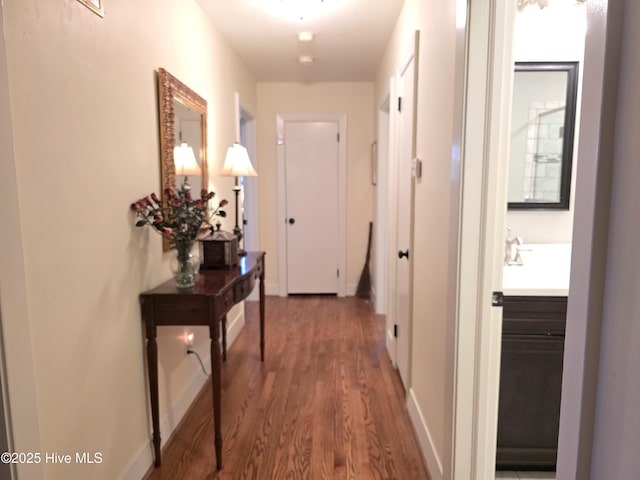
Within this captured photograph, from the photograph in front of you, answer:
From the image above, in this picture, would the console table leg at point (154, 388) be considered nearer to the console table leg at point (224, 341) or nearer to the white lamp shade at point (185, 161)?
the white lamp shade at point (185, 161)

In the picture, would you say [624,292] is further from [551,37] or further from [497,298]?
[551,37]

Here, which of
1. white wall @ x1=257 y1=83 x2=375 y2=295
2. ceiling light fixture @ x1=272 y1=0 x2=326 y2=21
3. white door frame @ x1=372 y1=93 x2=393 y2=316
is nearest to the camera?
ceiling light fixture @ x1=272 y1=0 x2=326 y2=21

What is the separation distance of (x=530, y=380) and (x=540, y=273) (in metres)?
0.50

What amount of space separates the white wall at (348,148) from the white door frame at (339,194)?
50 millimetres

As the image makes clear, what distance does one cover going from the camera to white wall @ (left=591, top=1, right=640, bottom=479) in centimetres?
55

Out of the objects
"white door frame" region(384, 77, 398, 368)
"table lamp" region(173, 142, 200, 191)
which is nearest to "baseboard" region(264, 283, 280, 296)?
"white door frame" region(384, 77, 398, 368)

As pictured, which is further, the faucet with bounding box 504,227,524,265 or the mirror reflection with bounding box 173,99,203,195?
the mirror reflection with bounding box 173,99,203,195

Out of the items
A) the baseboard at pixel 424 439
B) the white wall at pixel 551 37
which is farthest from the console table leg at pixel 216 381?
the white wall at pixel 551 37

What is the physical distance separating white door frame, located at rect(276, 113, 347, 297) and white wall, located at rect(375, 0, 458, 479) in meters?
2.31

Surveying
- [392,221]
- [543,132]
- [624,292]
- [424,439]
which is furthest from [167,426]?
[543,132]

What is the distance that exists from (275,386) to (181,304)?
1123 millimetres

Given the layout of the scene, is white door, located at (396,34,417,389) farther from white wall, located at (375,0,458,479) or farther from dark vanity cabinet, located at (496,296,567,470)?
dark vanity cabinet, located at (496,296,567,470)

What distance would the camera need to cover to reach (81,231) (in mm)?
1368

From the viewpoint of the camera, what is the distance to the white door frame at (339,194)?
4633 millimetres
